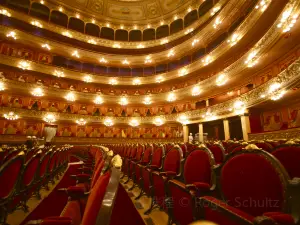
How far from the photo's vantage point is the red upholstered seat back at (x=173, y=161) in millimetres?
2197

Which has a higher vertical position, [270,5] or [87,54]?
[87,54]

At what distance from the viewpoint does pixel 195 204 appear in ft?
4.11

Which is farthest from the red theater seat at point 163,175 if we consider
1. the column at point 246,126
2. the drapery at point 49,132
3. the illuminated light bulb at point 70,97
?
the illuminated light bulb at point 70,97

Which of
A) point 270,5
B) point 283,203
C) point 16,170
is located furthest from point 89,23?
point 283,203

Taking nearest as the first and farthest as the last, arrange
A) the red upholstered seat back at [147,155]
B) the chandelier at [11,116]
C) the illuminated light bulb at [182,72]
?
the red upholstered seat back at [147,155], the chandelier at [11,116], the illuminated light bulb at [182,72]

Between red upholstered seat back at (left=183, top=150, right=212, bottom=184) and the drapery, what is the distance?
48.5 feet

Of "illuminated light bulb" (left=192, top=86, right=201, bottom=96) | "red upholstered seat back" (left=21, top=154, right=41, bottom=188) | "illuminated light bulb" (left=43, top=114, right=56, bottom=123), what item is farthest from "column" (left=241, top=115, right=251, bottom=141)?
"illuminated light bulb" (left=43, top=114, right=56, bottom=123)

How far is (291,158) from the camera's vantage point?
1476 millimetres

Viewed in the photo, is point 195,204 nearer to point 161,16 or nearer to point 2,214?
point 2,214

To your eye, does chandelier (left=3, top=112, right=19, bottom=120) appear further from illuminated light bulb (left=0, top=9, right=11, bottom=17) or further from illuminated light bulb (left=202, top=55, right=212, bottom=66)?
illuminated light bulb (left=202, top=55, right=212, bottom=66)

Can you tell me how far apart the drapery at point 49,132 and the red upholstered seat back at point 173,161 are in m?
14.2

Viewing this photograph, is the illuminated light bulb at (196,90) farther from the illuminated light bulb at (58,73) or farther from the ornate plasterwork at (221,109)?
the illuminated light bulb at (58,73)

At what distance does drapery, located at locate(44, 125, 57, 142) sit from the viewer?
13836 millimetres

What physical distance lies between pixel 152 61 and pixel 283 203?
59.2 feet
